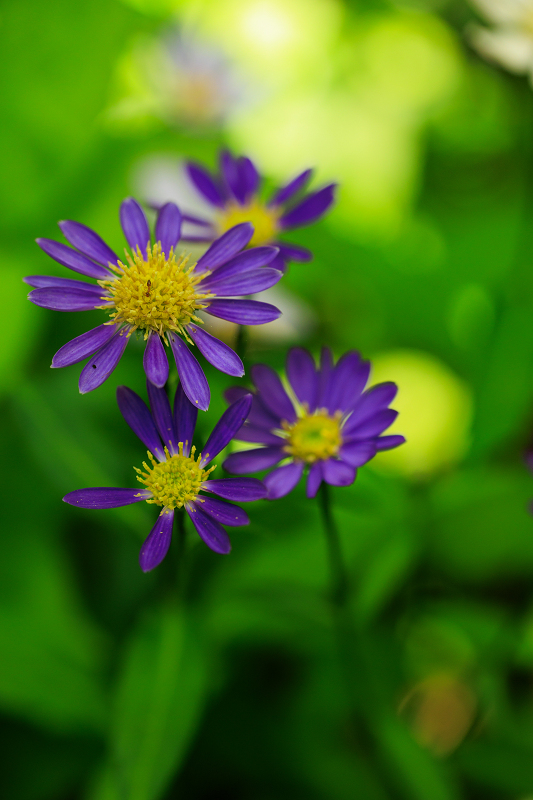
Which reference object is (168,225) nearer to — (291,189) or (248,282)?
(248,282)

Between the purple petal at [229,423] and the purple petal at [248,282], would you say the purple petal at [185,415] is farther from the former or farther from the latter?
the purple petal at [248,282]

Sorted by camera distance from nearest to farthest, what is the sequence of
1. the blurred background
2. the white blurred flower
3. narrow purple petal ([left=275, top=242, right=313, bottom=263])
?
narrow purple petal ([left=275, top=242, right=313, bottom=263]) → the blurred background → the white blurred flower

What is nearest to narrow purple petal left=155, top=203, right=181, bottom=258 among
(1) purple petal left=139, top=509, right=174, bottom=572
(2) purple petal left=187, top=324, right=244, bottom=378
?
(2) purple petal left=187, top=324, right=244, bottom=378

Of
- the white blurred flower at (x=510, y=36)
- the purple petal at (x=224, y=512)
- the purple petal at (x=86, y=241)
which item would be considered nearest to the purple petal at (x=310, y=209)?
the purple petal at (x=86, y=241)

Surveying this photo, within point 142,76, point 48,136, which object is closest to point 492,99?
point 142,76

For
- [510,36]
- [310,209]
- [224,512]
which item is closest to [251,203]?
[310,209]

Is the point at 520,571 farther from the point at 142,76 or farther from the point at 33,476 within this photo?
A: the point at 142,76

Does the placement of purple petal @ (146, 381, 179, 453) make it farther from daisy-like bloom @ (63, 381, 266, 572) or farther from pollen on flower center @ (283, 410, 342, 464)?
pollen on flower center @ (283, 410, 342, 464)
